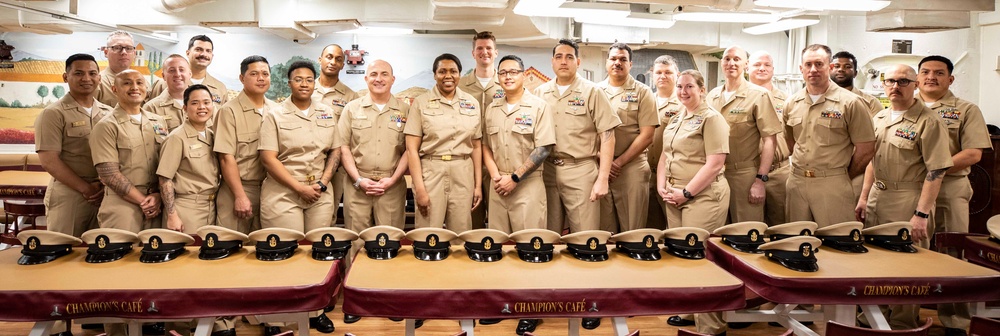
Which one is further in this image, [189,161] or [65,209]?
[65,209]

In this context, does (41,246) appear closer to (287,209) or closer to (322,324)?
(287,209)

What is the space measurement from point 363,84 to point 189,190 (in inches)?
260

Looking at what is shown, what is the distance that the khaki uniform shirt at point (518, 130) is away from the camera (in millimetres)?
4445

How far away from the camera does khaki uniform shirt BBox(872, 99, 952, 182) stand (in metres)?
4.21

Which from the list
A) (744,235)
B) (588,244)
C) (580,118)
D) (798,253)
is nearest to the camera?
(798,253)

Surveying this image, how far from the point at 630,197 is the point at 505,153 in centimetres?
99

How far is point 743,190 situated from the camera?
4777mm

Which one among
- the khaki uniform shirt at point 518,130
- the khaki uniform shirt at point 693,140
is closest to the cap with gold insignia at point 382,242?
the khaki uniform shirt at point 518,130

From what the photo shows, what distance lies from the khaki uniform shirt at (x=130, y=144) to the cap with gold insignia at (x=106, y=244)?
3.53ft

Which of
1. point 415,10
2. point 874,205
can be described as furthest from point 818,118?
point 415,10

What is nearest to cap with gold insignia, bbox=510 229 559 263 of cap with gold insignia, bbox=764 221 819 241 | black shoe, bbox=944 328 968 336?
cap with gold insignia, bbox=764 221 819 241

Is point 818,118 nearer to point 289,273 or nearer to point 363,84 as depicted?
point 289,273

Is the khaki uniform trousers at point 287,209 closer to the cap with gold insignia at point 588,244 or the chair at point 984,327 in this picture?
the cap with gold insignia at point 588,244

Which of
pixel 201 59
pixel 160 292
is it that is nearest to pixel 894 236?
pixel 160 292
